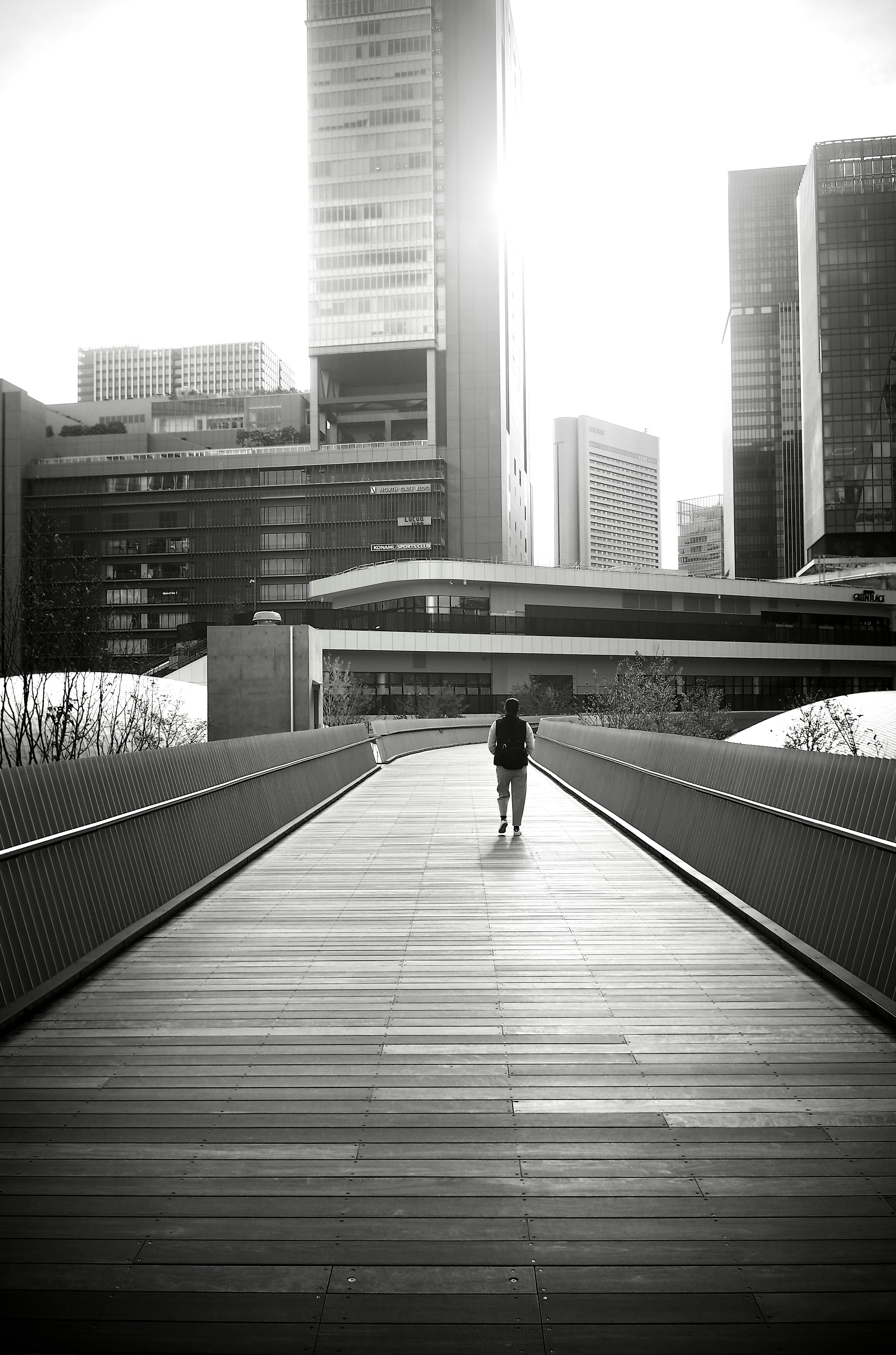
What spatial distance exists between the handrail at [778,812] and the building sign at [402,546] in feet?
288

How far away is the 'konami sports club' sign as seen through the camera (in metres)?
105

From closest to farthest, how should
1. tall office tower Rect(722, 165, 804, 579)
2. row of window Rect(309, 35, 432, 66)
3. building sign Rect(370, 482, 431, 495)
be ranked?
building sign Rect(370, 482, 431, 495), row of window Rect(309, 35, 432, 66), tall office tower Rect(722, 165, 804, 579)

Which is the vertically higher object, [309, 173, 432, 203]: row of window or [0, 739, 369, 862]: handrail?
[309, 173, 432, 203]: row of window

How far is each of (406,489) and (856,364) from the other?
52138 millimetres

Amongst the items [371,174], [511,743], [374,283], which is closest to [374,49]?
[371,174]

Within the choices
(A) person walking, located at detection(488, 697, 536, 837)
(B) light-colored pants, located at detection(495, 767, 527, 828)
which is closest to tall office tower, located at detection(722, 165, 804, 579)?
(B) light-colored pants, located at detection(495, 767, 527, 828)

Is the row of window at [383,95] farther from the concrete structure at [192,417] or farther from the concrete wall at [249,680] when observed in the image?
the concrete wall at [249,680]

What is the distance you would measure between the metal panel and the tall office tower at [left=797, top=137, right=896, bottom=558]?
374 feet

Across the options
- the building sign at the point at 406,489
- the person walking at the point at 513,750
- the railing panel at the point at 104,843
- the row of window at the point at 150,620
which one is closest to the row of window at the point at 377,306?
the building sign at the point at 406,489

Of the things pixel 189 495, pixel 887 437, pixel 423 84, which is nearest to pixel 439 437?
pixel 189 495

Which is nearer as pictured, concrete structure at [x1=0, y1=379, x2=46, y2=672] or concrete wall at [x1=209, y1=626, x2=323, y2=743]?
concrete wall at [x1=209, y1=626, x2=323, y2=743]

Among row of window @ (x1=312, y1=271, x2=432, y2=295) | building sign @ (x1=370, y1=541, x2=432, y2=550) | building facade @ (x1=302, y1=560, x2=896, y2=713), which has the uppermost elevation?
row of window @ (x1=312, y1=271, x2=432, y2=295)

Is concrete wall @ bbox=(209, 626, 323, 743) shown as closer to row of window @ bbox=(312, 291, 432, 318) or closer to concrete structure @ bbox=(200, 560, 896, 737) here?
concrete structure @ bbox=(200, 560, 896, 737)

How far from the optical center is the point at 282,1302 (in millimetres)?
3225
